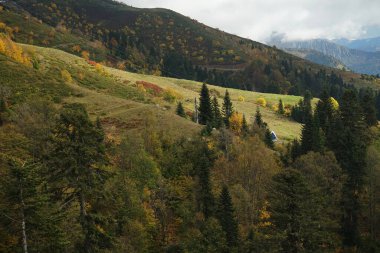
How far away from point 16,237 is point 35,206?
27.7 feet

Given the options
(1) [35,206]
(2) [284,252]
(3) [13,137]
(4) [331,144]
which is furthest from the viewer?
(4) [331,144]

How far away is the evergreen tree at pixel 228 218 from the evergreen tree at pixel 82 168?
2689cm

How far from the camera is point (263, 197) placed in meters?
69.9

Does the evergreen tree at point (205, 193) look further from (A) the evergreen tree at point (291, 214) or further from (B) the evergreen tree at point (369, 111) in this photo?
(B) the evergreen tree at point (369, 111)

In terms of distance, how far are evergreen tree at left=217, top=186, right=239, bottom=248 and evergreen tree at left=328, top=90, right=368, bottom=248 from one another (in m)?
25.0

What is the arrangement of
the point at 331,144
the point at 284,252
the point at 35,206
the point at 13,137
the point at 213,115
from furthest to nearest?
the point at 213,115
the point at 331,144
the point at 13,137
the point at 284,252
the point at 35,206

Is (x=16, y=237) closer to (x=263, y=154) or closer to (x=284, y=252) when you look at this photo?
(x=284, y=252)

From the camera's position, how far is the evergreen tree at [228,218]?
5509 centimetres

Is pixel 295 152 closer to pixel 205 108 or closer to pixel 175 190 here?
pixel 205 108

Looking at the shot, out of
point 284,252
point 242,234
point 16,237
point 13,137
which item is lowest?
point 242,234

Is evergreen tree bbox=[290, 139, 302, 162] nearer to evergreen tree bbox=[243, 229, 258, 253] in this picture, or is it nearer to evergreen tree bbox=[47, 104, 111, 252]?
evergreen tree bbox=[243, 229, 258, 253]

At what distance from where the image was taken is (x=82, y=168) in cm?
3059

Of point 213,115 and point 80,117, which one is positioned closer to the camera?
point 80,117

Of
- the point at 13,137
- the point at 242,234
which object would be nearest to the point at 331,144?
→ the point at 242,234
